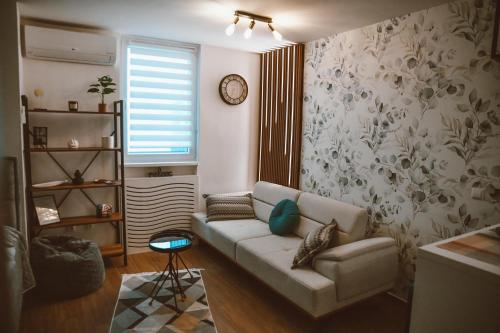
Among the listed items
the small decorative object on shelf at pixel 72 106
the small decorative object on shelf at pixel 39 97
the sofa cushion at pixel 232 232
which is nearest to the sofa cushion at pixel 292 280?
the sofa cushion at pixel 232 232

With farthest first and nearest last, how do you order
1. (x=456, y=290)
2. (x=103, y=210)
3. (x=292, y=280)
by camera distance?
(x=103, y=210), (x=292, y=280), (x=456, y=290)

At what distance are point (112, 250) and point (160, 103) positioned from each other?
1683mm

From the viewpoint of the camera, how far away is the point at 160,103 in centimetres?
386

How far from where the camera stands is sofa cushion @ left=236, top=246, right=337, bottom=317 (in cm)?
222

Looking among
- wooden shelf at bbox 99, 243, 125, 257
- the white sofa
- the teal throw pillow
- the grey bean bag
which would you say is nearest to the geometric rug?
the grey bean bag

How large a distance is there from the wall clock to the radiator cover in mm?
1077

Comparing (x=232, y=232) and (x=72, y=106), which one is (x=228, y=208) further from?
(x=72, y=106)

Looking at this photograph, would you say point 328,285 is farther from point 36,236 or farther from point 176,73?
point 176,73

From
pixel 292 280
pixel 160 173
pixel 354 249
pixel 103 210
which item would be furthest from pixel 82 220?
pixel 354 249

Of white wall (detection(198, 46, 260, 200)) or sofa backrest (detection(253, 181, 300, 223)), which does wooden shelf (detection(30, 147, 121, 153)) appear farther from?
sofa backrest (detection(253, 181, 300, 223))

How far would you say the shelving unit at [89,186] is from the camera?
3014mm

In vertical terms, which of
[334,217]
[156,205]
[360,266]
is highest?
[334,217]

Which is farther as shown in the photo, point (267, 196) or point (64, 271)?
point (267, 196)

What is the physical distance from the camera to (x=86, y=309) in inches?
102
